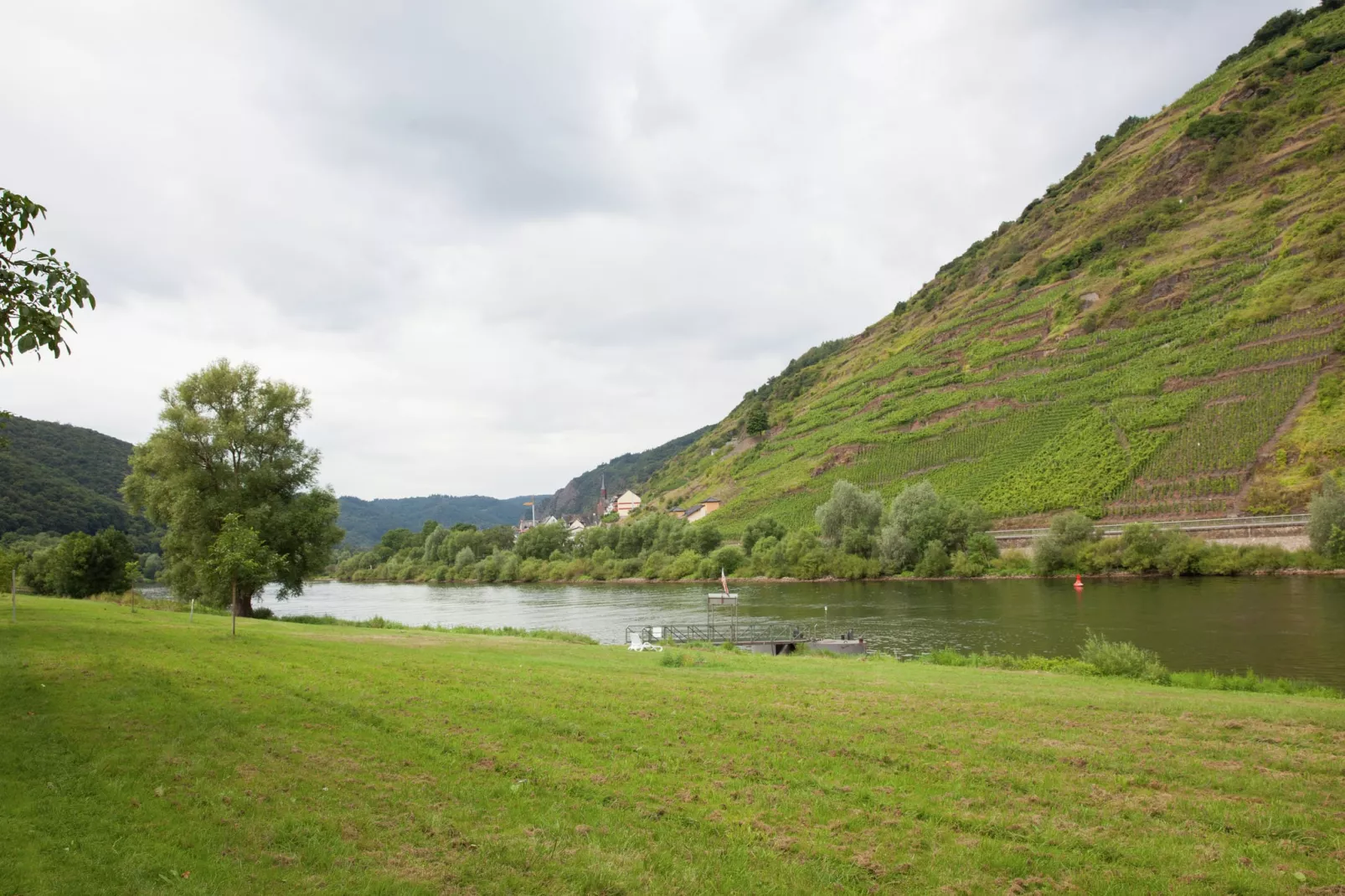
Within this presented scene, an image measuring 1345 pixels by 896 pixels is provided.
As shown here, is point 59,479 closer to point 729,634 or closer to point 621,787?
point 729,634

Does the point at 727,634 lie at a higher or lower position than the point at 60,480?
lower

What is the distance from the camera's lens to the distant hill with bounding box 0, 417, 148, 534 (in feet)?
349

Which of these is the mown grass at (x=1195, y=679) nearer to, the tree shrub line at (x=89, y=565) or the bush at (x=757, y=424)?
the tree shrub line at (x=89, y=565)

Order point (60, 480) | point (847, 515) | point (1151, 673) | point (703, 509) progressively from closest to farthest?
point (1151, 673) → point (847, 515) → point (60, 480) → point (703, 509)

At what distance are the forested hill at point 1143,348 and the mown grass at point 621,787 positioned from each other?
74.0 meters

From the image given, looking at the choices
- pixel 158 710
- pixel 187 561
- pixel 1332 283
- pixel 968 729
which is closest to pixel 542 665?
pixel 158 710

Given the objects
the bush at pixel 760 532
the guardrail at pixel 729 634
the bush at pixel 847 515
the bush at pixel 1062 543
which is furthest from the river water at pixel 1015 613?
the bush at pixel 760 532

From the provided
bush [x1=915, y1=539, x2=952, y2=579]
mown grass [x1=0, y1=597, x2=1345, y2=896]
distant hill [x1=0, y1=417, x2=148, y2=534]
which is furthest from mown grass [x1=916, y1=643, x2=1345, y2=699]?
distant hill [x1=0, y1=417, x2=148, y2=534]

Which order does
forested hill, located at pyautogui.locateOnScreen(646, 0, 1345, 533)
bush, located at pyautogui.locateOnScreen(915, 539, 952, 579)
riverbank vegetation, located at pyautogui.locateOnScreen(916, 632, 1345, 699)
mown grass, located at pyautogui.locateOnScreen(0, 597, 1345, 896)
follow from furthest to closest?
1. forested hill, located at pyautogui.locateOnScreen(646, 0, 1345, 533)
2. bush, located at pyautogui.locateOnScreen(915, 539, 952, 579)
3. riverbank vegetation, located at pyautogui.locateOnScreen(916, 632, 1345, 699)
4. mown grass, located at pyautogui.locateOnScreen(0, 597, 1345, 896)

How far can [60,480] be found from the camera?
120 metres

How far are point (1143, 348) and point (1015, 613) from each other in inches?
3156

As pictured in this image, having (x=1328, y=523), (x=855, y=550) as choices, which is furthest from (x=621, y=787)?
(x=855, y=550)

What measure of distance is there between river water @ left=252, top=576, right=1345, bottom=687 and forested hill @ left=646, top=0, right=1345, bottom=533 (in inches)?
940

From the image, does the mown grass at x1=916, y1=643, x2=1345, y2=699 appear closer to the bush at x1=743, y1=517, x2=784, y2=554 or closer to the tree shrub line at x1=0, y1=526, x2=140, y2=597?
the tree shrub line at x1=0, y1=526, x2=140, y2=597
